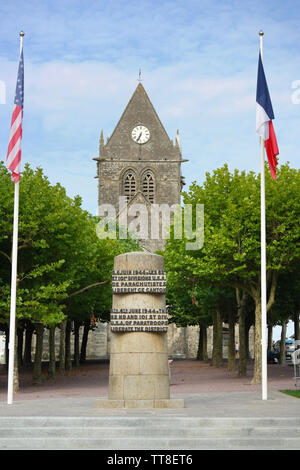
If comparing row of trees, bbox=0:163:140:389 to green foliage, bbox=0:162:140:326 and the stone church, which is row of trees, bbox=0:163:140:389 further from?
the stone church

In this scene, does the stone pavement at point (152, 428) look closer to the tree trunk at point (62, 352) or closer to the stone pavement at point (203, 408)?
the stone pavement at point (203, 408)

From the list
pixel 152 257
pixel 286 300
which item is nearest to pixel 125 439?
pixel 152 257

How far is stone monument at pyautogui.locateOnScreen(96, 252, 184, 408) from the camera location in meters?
17.5

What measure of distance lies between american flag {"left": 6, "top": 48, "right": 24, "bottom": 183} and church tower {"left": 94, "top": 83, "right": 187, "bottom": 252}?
63.2 meters

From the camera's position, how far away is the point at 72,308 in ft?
128

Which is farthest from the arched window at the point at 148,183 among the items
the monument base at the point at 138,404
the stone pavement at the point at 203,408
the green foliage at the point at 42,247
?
the monument base at the point at 138,404

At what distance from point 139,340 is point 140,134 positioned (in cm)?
6929

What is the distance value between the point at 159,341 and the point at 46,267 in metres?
11.2

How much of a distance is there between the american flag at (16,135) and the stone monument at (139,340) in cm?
490

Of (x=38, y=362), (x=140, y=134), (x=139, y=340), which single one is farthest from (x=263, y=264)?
(x=140, y=134)

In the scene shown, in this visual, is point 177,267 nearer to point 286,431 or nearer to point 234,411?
point 234,411

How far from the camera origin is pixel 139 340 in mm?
17609

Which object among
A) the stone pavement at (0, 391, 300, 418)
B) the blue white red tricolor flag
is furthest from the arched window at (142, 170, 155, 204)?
the stone pavement at (0, 391, 300, 418)

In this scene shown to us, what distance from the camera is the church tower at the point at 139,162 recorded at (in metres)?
84.8
